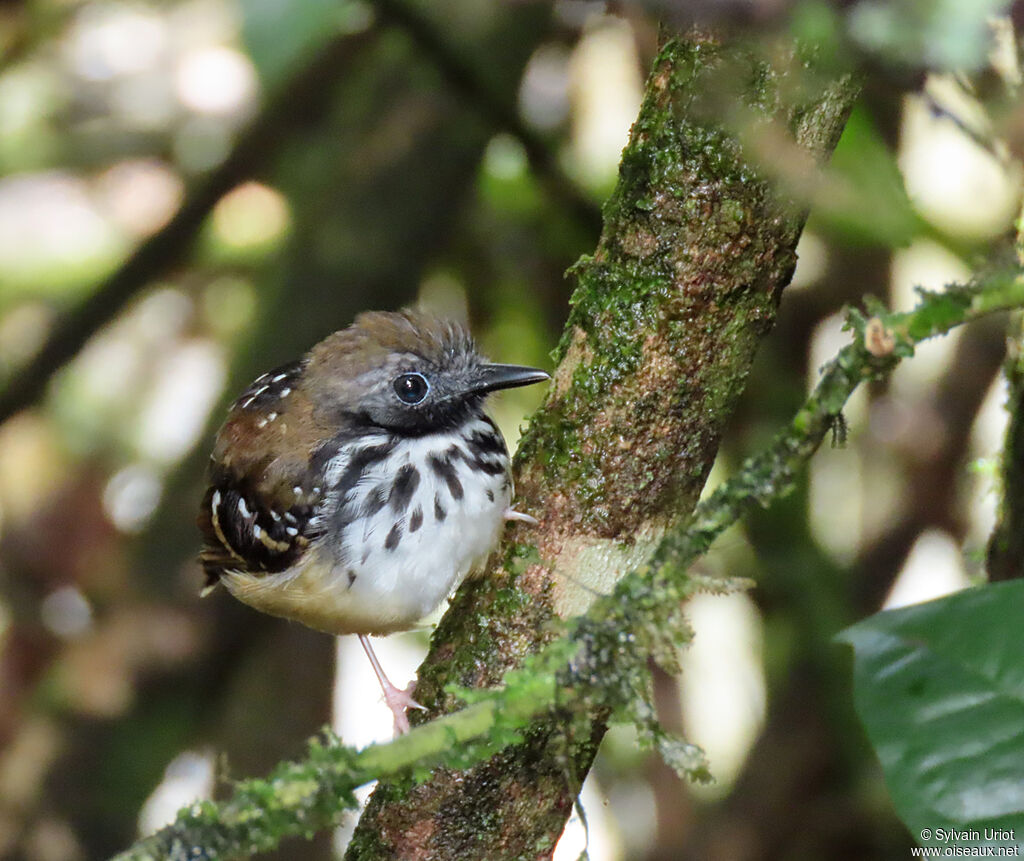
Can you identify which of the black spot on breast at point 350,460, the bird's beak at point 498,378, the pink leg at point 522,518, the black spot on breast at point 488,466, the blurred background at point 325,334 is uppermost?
the blurred background at point 325,334

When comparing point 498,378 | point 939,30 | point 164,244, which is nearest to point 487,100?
point 164,244

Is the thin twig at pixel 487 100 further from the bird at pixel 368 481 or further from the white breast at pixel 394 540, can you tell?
the white breast at pixel 394 540

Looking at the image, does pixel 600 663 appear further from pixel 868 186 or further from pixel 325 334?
pixel 325 334

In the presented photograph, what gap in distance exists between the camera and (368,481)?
2619 mm

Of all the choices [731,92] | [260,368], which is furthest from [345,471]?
[260,368]

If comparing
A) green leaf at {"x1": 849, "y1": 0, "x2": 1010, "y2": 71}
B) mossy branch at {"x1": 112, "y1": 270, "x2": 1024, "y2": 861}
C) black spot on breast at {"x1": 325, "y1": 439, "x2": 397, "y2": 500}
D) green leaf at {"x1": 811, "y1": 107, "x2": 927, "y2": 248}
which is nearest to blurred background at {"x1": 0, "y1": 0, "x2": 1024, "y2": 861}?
black spot on breast at {"x1": 325, "y1": 439, "x2": 397, "y2": 500}

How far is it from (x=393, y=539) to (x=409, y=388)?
433mm

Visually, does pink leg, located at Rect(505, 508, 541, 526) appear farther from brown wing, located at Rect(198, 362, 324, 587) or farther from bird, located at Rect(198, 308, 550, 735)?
brown wing, located at Rect(198, 362, 324, 587)

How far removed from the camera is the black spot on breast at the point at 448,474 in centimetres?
256

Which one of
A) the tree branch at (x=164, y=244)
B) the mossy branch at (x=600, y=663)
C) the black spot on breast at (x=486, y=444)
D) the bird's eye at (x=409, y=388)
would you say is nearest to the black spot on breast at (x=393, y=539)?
the black spot on breast at (x=486, y=444)

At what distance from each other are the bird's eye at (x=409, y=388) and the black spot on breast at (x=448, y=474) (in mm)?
203

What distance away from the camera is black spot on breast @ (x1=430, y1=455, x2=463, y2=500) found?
2557mm

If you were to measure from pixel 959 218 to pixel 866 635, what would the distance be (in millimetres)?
2486

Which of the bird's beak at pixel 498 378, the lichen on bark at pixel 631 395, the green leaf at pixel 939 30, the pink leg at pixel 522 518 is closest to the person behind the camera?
the green leaf at pixel 939 30
